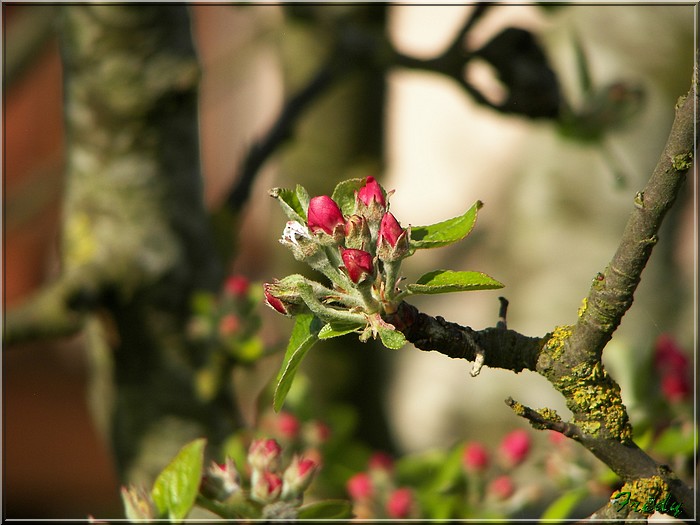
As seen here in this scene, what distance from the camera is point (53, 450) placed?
454 cm

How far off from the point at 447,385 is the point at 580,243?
2.02 feet

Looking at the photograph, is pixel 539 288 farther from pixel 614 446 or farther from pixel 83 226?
pixel 614 446

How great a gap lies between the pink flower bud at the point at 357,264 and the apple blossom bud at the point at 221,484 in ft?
1.07

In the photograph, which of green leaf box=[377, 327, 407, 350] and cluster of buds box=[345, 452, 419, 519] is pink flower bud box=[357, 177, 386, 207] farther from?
cluster of buds box=[345, 452, 419, 519]

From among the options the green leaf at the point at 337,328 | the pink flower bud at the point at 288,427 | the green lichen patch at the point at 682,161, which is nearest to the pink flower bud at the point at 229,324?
the pink flower bud at the point at 288,427

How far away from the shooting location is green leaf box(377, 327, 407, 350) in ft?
1.80

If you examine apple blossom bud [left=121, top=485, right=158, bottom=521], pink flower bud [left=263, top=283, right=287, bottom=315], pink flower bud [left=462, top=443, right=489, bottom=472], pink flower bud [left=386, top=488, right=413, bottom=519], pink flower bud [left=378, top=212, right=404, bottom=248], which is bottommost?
pink flower bud [left=386, top=488, right=413, bottom=519]

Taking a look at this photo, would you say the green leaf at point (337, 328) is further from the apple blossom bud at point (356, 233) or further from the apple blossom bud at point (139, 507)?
the apple blossom bud at point (139, 507)

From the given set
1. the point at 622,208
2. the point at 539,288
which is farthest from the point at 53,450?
the point at 622,208

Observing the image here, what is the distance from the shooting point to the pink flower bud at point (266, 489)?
0.79 metres

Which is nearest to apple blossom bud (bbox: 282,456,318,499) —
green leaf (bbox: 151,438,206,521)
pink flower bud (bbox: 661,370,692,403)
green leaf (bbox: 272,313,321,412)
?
green leaf (bbox: 151,438,206,521)

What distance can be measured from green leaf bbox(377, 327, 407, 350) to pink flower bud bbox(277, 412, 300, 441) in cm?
83

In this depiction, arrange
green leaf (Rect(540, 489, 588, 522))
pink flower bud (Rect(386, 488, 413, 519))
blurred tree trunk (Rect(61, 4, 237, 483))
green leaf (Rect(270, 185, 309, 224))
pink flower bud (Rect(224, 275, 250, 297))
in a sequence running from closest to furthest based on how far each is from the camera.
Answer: green leaf (Rect(270, 185, 309, 224)), green leaf (Rect(540, 489, 588, 522)), pink flower bud (Rect(386, 488, 413, 519)), pink flower bud (Rect(224, 275, 250, 297)), blurred tree trunk (Rect(61, 4, 237, 483))

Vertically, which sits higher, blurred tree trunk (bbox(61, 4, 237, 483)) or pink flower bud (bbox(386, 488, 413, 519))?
blurred tree trunk (bbox(61, 4, 237, 483))
